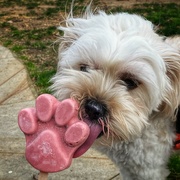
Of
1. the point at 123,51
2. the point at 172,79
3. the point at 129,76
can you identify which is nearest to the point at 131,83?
the point at 129,76

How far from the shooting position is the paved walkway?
13.1 ft

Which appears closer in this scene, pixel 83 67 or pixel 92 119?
pixel 92 119

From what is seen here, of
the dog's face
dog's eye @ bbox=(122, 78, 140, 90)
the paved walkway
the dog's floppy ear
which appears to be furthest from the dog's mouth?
the paved walkway

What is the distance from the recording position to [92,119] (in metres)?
2.70

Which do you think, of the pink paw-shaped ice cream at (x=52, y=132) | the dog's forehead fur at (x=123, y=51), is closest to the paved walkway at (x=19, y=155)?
the dog's forehead fur at (x=123, y=51)

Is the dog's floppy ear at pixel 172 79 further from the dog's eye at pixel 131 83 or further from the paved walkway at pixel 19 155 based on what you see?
the paved walkway at pixel 19 155

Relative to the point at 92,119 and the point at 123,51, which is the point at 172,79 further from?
the point at 92,119

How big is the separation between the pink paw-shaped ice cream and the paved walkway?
1448 millimetres

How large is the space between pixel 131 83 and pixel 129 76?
0.24ft

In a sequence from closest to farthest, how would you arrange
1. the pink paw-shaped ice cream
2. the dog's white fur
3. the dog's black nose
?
the pink paw-shaped ice cream → the dog's black nose → the dog's white fur

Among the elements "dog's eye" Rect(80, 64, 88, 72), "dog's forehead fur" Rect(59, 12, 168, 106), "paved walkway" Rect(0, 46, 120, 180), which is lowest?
"paved walkway" Rect(0, 46, 120, 180)

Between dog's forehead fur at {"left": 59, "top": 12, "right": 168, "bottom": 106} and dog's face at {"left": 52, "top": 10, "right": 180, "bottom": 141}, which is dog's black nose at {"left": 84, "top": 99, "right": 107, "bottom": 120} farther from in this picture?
dog's forehead fur at {"left": 59, "top": 12, "right": 168, "bottom": 106}

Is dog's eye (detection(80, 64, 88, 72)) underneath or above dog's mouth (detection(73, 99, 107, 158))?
Answer: above

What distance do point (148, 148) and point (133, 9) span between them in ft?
22.6
